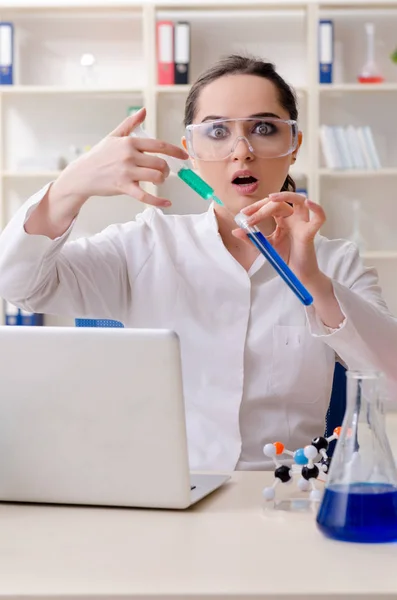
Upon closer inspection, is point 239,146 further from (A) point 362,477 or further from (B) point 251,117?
(A) point 362,477

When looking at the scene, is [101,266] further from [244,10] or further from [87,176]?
[244,10]

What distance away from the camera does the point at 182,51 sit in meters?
4.05

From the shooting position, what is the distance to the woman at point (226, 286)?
1.43 metres

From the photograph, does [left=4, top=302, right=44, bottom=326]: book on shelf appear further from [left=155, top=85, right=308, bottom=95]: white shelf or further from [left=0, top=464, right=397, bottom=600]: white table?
[left=0, top=464, right=397, bottom=600]: white table

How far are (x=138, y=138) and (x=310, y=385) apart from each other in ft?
2.18

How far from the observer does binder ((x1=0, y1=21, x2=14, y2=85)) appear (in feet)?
13.4

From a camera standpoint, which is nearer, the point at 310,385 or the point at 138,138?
the point at 138,138

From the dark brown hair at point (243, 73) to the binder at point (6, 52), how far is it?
2.57 m

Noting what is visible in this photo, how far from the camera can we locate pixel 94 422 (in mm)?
998

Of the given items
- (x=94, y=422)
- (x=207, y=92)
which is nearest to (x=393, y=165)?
(x=207, y=92)

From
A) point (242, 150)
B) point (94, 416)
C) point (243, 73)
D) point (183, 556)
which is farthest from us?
point (243, 73)

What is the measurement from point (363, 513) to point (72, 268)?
2.99ft

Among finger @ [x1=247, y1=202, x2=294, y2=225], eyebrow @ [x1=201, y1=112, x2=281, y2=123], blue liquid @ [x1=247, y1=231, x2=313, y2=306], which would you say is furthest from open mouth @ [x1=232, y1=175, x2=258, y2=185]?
blue liquid @ [x1=247, y1=231, x2=313, y2=306]

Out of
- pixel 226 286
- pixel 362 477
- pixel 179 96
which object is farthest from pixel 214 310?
pixel 179 96
